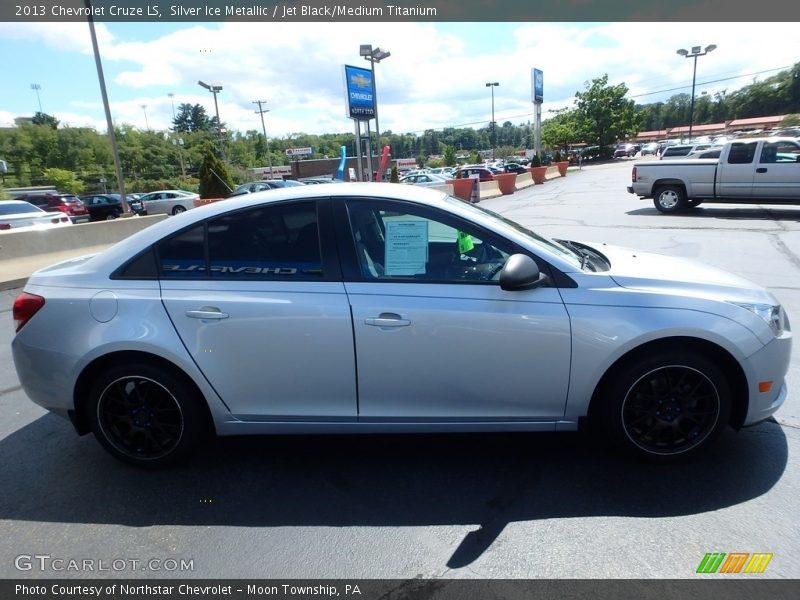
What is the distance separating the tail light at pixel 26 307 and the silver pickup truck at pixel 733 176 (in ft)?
48.7

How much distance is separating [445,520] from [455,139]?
167912mm

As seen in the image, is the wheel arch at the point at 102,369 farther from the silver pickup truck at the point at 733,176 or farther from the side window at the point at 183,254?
the silver pickup truck at the point at 733,176

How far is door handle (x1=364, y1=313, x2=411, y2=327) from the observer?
288 centimetres

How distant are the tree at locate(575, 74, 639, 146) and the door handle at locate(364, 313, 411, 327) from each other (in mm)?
66471

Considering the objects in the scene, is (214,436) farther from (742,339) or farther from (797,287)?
(797,287)

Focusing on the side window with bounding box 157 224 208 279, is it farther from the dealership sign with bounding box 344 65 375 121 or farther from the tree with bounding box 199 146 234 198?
the dealership sign with bounding box 344 65 375 121

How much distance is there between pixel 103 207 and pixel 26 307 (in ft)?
97.4

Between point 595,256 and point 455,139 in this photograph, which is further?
point 455,139

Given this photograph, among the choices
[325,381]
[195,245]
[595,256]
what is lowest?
→ [325,381]

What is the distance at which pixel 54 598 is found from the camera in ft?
7.72

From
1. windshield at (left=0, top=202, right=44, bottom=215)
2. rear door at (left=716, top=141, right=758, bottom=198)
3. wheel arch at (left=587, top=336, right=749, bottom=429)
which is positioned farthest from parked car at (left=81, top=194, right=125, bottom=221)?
wheel arch at (left=587, top=336, right=749, bottom=429)

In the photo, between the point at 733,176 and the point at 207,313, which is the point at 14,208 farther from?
the point at 733,176

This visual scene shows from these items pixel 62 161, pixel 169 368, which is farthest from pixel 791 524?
pixel 62 161

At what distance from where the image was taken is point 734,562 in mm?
2383
